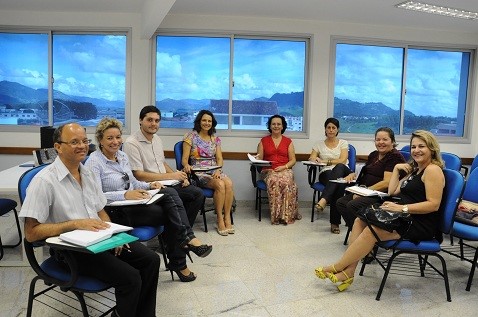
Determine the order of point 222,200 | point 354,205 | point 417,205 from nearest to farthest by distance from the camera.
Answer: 1. point 417,205
2. point 354,205
3. point 222,200

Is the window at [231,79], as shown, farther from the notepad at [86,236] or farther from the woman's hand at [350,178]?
the notepad at [86,236]

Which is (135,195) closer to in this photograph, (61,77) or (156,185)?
(156,185)

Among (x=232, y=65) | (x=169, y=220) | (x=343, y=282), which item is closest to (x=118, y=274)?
(x=169, y=220)

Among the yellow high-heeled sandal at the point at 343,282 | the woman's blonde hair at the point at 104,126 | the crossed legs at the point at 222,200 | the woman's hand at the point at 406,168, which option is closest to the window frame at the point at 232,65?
the crossed legs at the point at 222,200

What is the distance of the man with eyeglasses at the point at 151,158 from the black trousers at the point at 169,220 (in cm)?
53

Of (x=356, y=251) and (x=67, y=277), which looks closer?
(x=67, y=277)

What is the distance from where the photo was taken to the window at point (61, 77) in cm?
522

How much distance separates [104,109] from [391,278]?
4022mm

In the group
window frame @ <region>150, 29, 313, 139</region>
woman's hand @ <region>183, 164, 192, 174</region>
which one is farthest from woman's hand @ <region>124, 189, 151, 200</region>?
window frame @ <region>150, 29, 313, 139</region>

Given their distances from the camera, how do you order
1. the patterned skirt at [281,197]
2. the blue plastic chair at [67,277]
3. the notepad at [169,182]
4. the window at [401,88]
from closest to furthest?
1. the blue plastic chair at [67,277]
2. the notepad at [169,182]
3. the patterned skirt at [281,197]
4. the window at [401,88]

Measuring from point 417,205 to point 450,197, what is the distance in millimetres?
218

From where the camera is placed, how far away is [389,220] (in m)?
2.69

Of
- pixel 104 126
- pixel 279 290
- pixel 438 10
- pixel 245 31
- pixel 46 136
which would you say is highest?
pixel 438 10

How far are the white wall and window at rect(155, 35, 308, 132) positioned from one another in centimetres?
19
